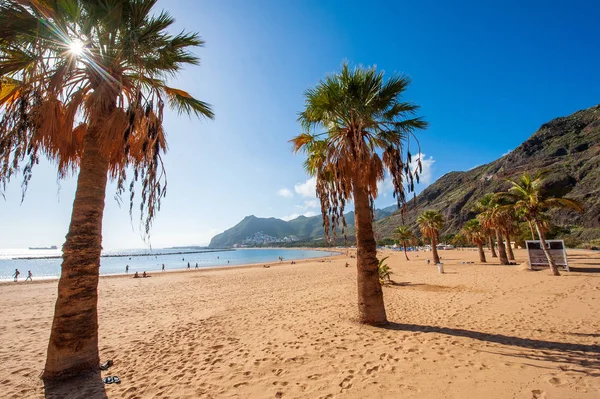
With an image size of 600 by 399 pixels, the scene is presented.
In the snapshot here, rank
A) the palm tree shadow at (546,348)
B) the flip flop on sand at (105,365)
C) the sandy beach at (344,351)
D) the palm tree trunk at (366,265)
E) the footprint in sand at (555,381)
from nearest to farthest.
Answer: the footprint in sand at (555,381), the sandy beach at (344,351), the palm tree shadow at (546,348), the flip flop on sand at (105,365), the palm tree trunk at (366,265)

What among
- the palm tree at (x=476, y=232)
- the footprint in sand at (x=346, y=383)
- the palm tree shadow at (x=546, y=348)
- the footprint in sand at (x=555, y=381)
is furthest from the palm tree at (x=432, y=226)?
the footprint in sand at (x=346, y=383)

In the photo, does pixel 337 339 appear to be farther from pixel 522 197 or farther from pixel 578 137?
pixel 578 137

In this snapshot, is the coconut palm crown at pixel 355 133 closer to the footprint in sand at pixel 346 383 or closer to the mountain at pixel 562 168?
the footprint in sand at pixel 346 383

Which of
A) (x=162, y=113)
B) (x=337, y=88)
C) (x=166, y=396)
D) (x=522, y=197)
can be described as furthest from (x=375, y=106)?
(x=522, y=197)

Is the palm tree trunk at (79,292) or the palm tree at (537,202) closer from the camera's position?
the palm tree trunk at (79,292)

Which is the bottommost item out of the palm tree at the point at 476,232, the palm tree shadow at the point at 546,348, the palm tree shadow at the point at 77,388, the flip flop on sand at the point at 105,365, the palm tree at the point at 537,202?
the palm tree shadow at the point at 546,348

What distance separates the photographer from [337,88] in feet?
24.2

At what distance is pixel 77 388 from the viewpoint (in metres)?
4.55

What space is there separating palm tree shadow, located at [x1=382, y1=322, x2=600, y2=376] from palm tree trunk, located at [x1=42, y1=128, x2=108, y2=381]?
7952 mm

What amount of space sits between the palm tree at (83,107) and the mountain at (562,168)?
6583cm

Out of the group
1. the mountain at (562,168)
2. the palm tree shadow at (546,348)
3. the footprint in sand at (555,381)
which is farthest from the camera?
the mountain at (562,168)

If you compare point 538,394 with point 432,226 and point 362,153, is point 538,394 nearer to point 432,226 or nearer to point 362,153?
point 362,153

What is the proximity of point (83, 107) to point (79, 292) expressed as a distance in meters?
3.92

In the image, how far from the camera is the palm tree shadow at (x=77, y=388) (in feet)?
14.4
